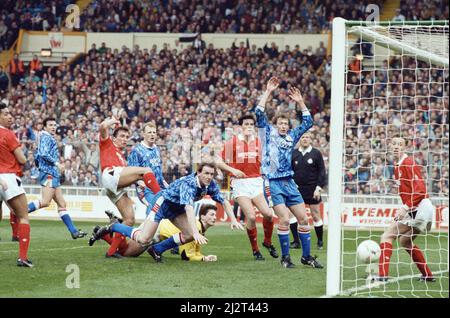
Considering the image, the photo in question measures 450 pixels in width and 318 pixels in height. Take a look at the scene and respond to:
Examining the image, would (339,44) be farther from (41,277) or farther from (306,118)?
(41,277)

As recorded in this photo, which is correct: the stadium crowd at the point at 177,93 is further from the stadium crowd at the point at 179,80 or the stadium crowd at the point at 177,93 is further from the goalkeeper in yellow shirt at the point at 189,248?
the goalkeeper in yellow shirt at the point at 189,248

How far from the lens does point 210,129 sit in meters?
24.5

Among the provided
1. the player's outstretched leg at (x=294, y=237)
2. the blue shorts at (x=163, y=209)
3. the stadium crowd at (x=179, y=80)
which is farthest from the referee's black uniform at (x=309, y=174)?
the stadium crowd at (x=179, y=80)

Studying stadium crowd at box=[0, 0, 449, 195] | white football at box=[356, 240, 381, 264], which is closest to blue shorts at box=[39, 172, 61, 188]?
stadium crowd at box=[0, 0, 449, 195]

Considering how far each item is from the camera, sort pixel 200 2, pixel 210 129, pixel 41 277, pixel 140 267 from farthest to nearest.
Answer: pixel 200 2 → pixel 210 129 → pixel 140 267 → pixel 41 277

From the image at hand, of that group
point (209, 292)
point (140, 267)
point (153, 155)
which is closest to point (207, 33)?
point (153, 155)

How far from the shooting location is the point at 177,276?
9.92m

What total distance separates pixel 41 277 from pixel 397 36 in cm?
535

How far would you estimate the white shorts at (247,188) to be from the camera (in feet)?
40.6

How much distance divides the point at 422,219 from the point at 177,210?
3.39m

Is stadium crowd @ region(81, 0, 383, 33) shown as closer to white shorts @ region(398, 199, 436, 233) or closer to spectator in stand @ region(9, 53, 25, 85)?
spectator in stand @ region(9, 53, 25, 85)

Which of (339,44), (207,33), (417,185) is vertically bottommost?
(417,185)

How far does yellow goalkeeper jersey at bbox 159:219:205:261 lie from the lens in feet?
39.3

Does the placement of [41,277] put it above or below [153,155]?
below
